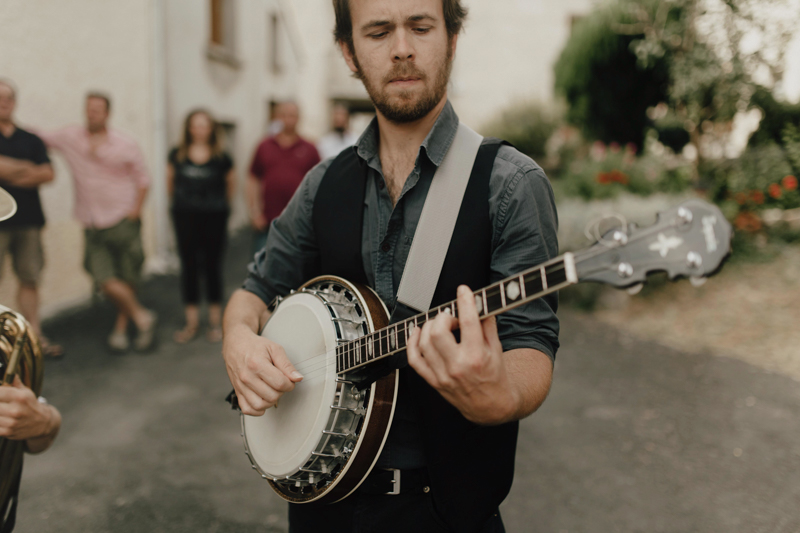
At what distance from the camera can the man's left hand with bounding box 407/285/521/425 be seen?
110 centimetres

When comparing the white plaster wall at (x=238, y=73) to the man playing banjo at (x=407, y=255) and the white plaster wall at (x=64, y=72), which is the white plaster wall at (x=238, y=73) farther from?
the man playing banjo at (x=407, y=255)

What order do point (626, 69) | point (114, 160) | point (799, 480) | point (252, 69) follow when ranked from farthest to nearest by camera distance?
point (252, 69) → point (626, 69) → point (114, 160) → point (799, 480)

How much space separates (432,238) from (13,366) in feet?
3.81

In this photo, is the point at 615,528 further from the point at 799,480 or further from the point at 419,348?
the point at 419,348

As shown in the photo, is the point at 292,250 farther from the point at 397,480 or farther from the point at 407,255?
the point at 397,480

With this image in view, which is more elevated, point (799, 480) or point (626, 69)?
point (626, 69)

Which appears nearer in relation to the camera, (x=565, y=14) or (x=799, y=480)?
(x=799, y=480)

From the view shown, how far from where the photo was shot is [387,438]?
4.95 ft

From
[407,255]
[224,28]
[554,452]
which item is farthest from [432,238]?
[224,28]

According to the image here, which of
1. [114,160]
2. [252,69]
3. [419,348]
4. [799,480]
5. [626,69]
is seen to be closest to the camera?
[419,348]

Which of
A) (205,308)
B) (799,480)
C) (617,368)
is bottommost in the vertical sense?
(205,308)

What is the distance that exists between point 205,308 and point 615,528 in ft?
16.0

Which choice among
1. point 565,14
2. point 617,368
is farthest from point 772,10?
point 565,14

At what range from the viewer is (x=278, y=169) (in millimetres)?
5707
